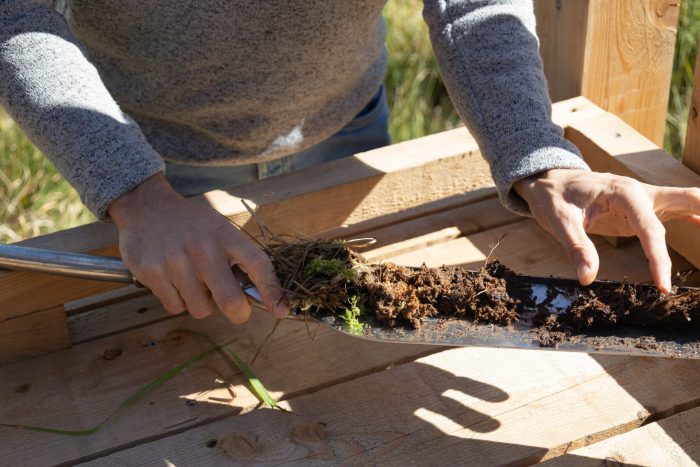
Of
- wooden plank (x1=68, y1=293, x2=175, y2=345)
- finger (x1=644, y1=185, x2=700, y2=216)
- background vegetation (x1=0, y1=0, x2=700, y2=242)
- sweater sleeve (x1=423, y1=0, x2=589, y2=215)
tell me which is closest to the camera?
finger (x1=644, y1=185, x2=700, y2=216)

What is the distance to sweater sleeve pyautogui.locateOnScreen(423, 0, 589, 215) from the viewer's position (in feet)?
4.80

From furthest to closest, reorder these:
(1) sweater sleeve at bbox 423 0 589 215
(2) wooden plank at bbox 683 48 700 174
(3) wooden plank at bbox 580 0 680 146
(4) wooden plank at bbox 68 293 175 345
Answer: (3) wooden plank at bbox 580 0 680 146 → (2) wooden plank at bbox 683 48 700 174 → (4) wooden plank at bbox 68 293 175 345 → (1) sweater sleeve at bbox 423 0 589 215

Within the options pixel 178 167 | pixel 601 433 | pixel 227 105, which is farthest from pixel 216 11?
pixel 601 433

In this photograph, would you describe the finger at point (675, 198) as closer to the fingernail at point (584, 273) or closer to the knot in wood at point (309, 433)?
the fingernail at point (584, 273)

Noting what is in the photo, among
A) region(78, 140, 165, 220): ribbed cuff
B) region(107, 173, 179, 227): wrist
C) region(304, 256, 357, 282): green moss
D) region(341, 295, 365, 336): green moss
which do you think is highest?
region(78, 140, 165, 220): ribbed cuff

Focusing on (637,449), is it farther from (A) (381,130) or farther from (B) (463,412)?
(A) (381,130)

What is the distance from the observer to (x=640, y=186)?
4.33ft

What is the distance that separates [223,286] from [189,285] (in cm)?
6

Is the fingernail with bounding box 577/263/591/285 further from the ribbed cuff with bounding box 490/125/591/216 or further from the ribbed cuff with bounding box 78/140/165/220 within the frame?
the ribbed cuff with bounding box 78/140/165/220

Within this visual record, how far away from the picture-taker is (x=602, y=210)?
52.8 inches

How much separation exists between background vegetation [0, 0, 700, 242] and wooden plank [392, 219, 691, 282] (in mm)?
1923

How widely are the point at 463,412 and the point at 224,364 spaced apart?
1.48 ft

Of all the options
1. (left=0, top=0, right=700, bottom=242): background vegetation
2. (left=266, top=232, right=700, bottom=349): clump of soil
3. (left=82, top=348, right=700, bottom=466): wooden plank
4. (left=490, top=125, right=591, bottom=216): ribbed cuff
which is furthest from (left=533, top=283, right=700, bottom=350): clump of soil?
(left=0, top=0, right=700, bottom=242): background vegetation

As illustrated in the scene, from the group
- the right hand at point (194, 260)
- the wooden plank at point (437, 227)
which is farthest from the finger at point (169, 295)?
the wooden plank at point (437, 227)
